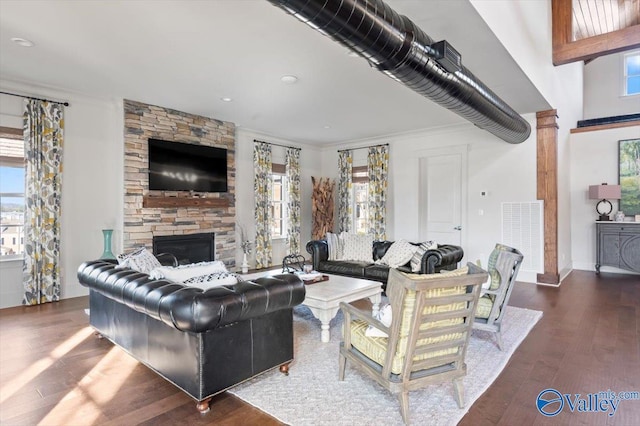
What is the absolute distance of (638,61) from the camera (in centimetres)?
789

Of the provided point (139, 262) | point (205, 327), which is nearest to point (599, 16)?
point (205, 327)

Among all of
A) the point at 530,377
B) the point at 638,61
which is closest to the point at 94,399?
the point at 530,377

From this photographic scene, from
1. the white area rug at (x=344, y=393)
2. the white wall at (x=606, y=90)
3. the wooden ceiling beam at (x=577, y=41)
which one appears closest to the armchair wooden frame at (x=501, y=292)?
the white area rug at (x=344, y=393)

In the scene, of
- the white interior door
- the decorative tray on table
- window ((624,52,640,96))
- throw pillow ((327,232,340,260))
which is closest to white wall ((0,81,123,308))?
the decorative tray on table

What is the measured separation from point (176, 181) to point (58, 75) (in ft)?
6.90

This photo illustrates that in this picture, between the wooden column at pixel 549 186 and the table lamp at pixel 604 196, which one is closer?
the wooden column at pixel 549 186

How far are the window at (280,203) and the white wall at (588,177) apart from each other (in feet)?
20.5

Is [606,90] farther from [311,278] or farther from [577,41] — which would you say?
[311,278]

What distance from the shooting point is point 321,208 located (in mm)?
8273

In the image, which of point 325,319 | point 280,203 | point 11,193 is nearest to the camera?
point 325,319

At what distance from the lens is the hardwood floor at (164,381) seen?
84.0 inches

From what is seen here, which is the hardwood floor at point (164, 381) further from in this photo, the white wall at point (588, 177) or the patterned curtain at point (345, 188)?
the patterned curtain at point (345, 188)

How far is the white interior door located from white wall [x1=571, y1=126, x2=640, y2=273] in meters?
2.68

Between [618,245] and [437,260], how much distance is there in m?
4.57
